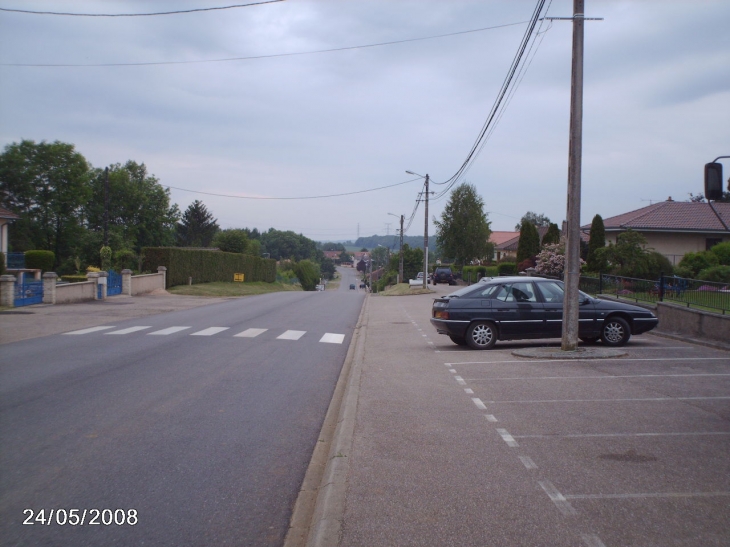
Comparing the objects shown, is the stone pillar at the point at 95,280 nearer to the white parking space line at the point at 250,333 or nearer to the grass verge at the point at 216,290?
the grass verge at the point at 216,290

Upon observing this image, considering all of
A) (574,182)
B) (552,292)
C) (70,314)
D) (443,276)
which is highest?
(574,182)

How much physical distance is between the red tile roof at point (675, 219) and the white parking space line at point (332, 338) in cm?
2122

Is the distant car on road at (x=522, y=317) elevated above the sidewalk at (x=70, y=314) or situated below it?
above

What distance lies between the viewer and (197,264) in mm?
47969

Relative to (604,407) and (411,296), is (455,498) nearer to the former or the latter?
(604,407)

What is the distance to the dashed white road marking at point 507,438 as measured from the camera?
6.78 metres

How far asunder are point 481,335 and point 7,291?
20.1 m

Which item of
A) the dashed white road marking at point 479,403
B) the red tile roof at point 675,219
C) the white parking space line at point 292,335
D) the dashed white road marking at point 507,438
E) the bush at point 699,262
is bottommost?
the white parking space line at point 292,335

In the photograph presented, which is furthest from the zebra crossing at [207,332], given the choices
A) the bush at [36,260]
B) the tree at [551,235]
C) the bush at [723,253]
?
the bush at [36,260]

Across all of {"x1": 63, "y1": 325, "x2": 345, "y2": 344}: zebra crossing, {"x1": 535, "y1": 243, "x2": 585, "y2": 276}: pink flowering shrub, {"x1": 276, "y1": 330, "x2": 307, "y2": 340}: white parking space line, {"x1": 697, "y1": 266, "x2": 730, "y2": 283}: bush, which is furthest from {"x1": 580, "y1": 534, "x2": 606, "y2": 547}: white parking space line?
{"x1": 535, "y1": 243, "x2": 585, "y2": 276}: pink flowering shrub

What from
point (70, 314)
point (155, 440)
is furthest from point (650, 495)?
point (70, 314)

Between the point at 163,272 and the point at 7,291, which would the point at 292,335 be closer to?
the point at 7,291

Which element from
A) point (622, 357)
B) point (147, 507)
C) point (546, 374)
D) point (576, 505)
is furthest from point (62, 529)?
point (622, 357)

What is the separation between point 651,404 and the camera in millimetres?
8633
